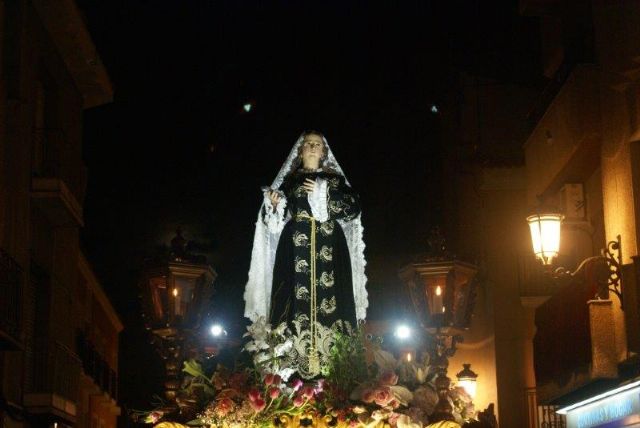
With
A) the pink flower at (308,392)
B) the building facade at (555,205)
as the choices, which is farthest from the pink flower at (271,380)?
the building facade at (555,205)

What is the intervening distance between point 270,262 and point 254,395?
2783mm

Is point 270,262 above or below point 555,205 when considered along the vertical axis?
below

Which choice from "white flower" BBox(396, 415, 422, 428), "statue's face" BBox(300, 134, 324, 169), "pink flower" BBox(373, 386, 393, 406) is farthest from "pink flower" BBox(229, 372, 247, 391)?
"statue's face" BBox(300, 134, 324, 169)

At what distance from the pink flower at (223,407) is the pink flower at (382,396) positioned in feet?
4.33

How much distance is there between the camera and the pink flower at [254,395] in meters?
11.3

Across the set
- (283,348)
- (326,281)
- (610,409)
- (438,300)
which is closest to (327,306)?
(326,281)

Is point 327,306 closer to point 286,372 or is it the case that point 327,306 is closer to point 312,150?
point 286,372

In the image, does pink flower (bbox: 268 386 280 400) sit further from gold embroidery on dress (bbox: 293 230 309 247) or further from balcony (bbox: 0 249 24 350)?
balcony (bbox: 0 249 24 350)

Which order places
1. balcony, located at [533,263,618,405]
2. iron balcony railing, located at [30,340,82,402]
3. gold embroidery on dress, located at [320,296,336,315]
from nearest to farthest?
1. balcony, located at [533,263,618,405]
2. gold embroidery on dress, located at [320,296,336,315]
3. iron balcony railing, located at [30,340,82,402]

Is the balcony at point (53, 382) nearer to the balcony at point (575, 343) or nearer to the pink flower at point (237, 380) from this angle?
the pink flower at point (237, 380)

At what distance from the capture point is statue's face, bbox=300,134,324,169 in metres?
Answer: 13.9

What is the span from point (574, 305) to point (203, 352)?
4405 mm

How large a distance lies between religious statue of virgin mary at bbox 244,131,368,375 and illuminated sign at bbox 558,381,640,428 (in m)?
2.66

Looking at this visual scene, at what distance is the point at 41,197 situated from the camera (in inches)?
593
